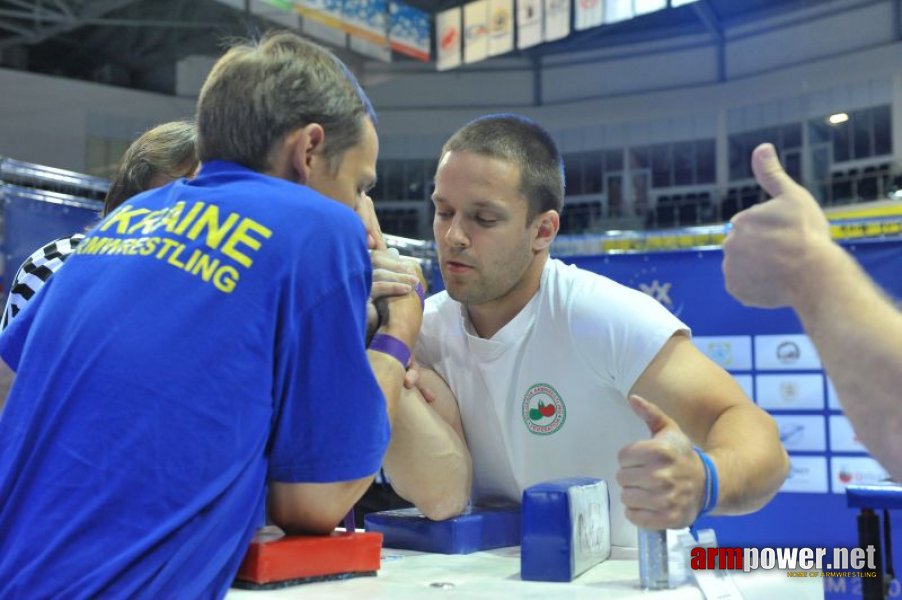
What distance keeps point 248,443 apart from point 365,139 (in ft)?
1.47

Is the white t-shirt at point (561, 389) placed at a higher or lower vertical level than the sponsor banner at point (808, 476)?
higher

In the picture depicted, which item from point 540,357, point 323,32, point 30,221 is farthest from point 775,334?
point 323,32

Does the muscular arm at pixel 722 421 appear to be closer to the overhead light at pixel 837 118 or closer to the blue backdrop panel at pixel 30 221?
the blue backdrop panel at pixel 30 221

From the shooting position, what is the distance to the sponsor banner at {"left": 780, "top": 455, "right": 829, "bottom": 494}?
13.6 feet

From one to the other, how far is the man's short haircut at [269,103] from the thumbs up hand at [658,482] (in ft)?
1.75

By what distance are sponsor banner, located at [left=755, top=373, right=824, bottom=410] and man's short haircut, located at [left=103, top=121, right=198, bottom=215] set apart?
3166mm

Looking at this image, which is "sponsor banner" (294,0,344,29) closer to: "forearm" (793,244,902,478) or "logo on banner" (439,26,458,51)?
"logo on banner" (439,26,458,51)

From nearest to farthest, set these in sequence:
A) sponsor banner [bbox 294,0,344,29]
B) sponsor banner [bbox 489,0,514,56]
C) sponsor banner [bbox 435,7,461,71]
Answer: sponsor banner [bbox 294,0,344,29] → sponsor banner [bbox 489,0,514,56] → sponsor banner [bbox 435,7,461,71]

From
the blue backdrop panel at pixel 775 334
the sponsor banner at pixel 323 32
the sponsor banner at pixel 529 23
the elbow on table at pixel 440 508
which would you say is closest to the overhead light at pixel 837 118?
the sponsor banner at pixel 529 23

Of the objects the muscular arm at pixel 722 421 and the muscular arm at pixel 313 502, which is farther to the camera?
the muscular arm at pixel 722 421

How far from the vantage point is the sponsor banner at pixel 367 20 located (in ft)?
32.6

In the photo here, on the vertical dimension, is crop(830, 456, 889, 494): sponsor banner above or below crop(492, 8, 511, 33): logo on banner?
below

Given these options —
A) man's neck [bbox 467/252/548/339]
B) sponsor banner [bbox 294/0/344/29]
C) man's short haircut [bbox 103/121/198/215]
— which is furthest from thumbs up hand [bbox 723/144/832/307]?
sponsor banner [bbox 294/0/344/29]

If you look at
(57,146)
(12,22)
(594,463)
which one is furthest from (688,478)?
(12,22)
